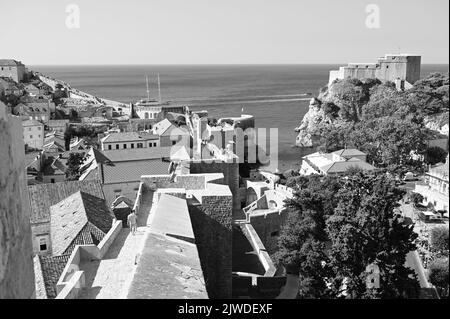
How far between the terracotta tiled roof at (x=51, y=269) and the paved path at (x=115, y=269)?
1.47m

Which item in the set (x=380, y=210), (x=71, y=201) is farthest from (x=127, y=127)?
(x=380, y=210)

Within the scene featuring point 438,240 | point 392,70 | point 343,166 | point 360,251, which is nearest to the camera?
point 438,240

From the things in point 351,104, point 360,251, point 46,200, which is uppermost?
point 351,104

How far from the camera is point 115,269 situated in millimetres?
7367

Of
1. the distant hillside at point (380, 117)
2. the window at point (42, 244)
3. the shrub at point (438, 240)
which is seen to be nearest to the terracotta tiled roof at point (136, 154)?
the window at point (42, 244)

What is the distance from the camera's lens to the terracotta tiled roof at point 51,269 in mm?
8869

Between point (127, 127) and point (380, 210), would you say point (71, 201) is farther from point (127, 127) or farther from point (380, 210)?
point (127, 127)

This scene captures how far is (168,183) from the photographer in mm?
11859

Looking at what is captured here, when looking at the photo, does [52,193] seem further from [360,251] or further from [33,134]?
[33,134]

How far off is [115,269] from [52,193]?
952 cm

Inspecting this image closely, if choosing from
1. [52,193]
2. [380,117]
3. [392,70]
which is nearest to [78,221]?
[52,193]

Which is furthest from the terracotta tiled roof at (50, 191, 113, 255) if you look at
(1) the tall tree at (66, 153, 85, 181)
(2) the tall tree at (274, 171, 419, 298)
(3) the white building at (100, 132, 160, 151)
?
(3) the white building at (100, 132, 160, 151)

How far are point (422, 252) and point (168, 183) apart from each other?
694 cm

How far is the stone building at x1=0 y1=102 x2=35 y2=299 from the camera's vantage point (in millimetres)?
4027
